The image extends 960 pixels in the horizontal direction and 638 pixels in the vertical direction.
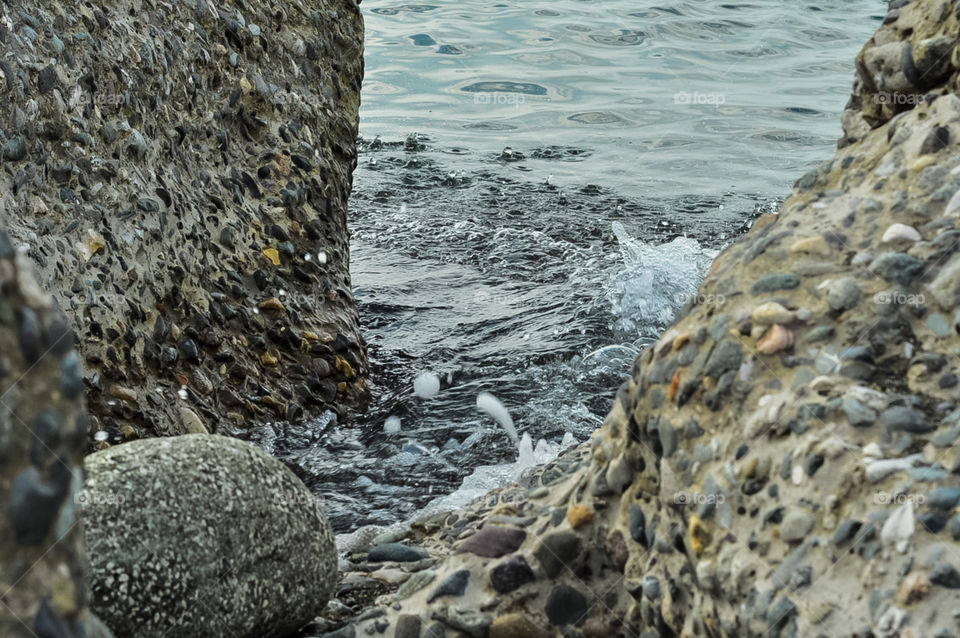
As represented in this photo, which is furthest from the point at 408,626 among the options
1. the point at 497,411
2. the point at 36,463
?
the point at 497,411

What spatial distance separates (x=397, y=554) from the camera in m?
3.21

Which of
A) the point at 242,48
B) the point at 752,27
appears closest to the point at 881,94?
the point at 242,48

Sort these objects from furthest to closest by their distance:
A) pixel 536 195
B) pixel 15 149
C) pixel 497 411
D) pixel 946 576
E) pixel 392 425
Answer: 1. pixel 536 195
2. pixel 497 411
3. pixel 392 425
4. pixel 15 149
5. pixel 946 576

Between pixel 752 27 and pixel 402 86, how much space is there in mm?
5846

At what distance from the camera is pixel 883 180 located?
228 cm

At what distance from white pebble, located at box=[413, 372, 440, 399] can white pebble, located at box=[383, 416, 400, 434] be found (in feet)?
1.13

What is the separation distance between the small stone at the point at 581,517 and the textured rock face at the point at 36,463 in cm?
131

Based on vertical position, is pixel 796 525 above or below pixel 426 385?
above

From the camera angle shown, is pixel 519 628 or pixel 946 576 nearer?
Answer: pixel 946 576

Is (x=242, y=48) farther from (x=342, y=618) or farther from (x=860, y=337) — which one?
(x=860, y=337)

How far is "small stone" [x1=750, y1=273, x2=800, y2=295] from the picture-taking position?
2.11m

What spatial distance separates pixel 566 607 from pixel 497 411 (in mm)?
2654

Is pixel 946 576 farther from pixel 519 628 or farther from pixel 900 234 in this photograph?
pixel 519 628


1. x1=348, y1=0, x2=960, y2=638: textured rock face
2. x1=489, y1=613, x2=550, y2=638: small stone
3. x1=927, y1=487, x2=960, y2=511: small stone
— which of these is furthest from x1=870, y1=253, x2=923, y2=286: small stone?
x1=489, y1=613, x2=550, y2=638: small stone
